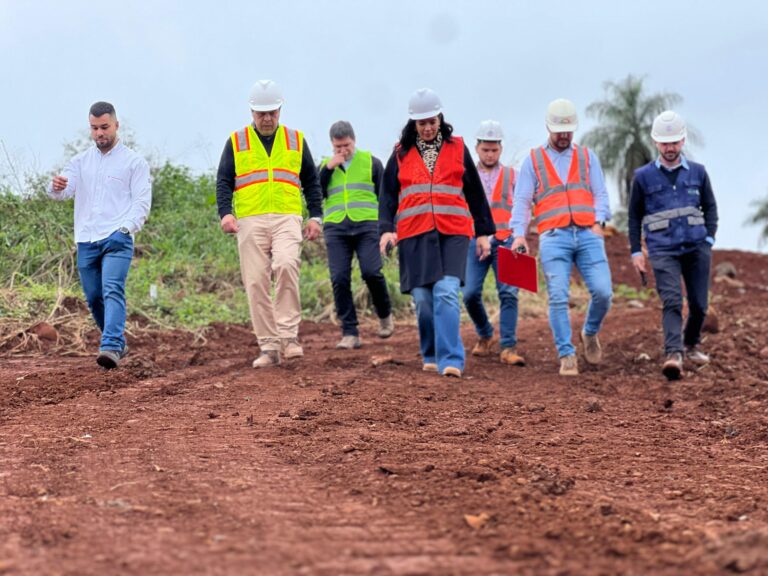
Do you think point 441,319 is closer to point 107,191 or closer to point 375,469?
point 107,191

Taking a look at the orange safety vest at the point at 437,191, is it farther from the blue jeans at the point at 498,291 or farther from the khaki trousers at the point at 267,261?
the blue jeans at the point at 498,291

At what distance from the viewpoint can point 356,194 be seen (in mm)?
9695

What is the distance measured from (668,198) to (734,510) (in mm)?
4787

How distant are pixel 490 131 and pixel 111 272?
3.37m

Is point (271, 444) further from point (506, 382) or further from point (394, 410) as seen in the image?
point (506, 382)

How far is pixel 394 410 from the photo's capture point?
244 inches

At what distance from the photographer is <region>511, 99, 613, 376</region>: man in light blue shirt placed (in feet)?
27.1

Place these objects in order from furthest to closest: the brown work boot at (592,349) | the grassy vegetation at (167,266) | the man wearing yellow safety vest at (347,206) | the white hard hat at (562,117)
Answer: the grassy vegetation at (167,266) < the man wearing yellow safety vest at (347,206) < the brown work boot at (592,349) < the white hard hat at (562,117)

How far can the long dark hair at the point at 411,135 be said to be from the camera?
7805 millimetres

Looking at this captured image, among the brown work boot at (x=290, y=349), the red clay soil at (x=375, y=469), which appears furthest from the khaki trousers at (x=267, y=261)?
the red clay soil at (x=375, y=469)

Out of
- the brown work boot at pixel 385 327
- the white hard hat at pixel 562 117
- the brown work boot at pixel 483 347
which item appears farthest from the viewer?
the brown work boot at pixel 385 327

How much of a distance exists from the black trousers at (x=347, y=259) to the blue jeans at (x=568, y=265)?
1873 mm

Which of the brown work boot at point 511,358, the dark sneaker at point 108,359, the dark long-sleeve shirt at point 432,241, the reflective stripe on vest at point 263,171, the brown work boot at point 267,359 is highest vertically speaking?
the reflective stripe on vest at point 263,171

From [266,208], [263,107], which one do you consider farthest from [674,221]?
[263,107]
